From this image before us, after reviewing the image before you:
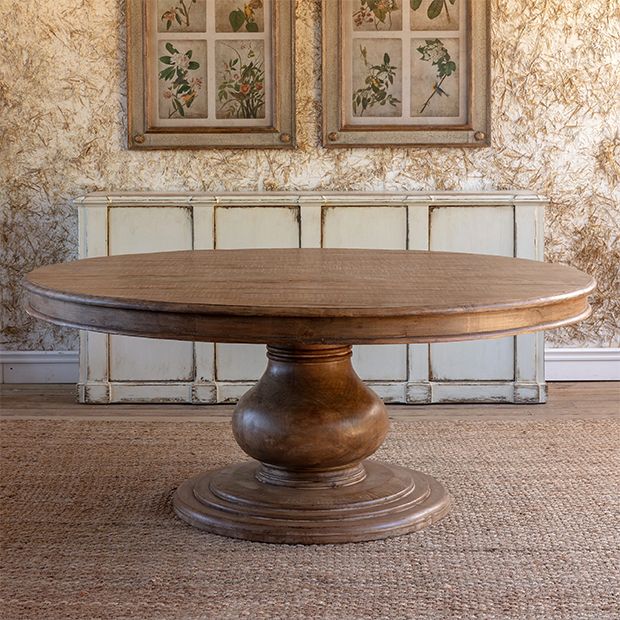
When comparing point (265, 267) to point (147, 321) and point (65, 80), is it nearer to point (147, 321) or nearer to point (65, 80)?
point (147, 321)

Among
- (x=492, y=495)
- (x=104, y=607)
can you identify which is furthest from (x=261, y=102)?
(x=104, y=607)

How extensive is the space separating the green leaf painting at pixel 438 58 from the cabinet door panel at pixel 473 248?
62cm

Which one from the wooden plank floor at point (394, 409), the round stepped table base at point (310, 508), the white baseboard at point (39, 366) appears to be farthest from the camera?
the white baseboard at point (39, 366)

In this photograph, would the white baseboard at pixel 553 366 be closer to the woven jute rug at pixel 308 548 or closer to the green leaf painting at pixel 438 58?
the woven jute rug at pixel 308 548

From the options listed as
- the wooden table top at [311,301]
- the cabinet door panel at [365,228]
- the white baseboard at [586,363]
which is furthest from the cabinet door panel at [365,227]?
the wooden table top at [311,301]

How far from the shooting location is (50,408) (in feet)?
14.1

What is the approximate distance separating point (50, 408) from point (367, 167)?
1.70m

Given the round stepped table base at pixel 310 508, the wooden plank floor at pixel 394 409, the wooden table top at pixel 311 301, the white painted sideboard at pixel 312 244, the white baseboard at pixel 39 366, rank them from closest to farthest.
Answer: the wooden table top at pixel 311 301 → the round stepped table base at pixel 310 508 → the wooden plank floor at pixel 394 409 → the white painted sideboard at pixel 312 244 → the white baseboard at pixel 39 366

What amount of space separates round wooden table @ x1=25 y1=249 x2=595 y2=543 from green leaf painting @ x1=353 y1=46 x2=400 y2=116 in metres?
1.49

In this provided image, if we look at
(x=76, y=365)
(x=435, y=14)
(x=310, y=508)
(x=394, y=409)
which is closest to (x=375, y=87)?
(x=435, y=14)

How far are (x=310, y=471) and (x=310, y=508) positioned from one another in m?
0.13

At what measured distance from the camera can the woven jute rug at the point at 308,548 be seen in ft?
7.41

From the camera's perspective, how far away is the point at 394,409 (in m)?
4.30

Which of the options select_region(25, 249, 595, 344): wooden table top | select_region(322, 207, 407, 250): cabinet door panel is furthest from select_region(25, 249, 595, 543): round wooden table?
select_region(322, 207, 407, 250): cabinet door panel
